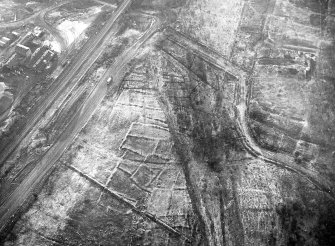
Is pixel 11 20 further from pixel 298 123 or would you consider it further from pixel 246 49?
Answer: pixel 298 123

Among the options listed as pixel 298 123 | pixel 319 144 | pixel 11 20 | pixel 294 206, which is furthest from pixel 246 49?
pixel 11 20

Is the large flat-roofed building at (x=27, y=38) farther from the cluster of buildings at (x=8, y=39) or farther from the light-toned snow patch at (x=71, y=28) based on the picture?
the light-toned snow patch at (x=71, y=28)

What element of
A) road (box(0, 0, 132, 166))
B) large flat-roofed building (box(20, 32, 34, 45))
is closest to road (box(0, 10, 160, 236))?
road (box(0, 0, 132, 166))

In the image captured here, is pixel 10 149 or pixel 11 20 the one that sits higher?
pixel 11 20

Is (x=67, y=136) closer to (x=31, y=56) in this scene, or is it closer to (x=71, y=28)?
(x=31, y=56)

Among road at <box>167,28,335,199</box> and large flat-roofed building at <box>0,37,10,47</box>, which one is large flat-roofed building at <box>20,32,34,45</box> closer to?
large flat-roofed building at <box>0,37,10,47</box>

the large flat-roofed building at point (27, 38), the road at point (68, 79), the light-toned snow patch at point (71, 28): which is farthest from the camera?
the light-toned snow patch at point (71, 28)

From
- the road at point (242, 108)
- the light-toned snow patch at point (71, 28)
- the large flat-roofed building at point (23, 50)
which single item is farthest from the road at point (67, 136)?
the large flat-roofed building at point (23, 50)
